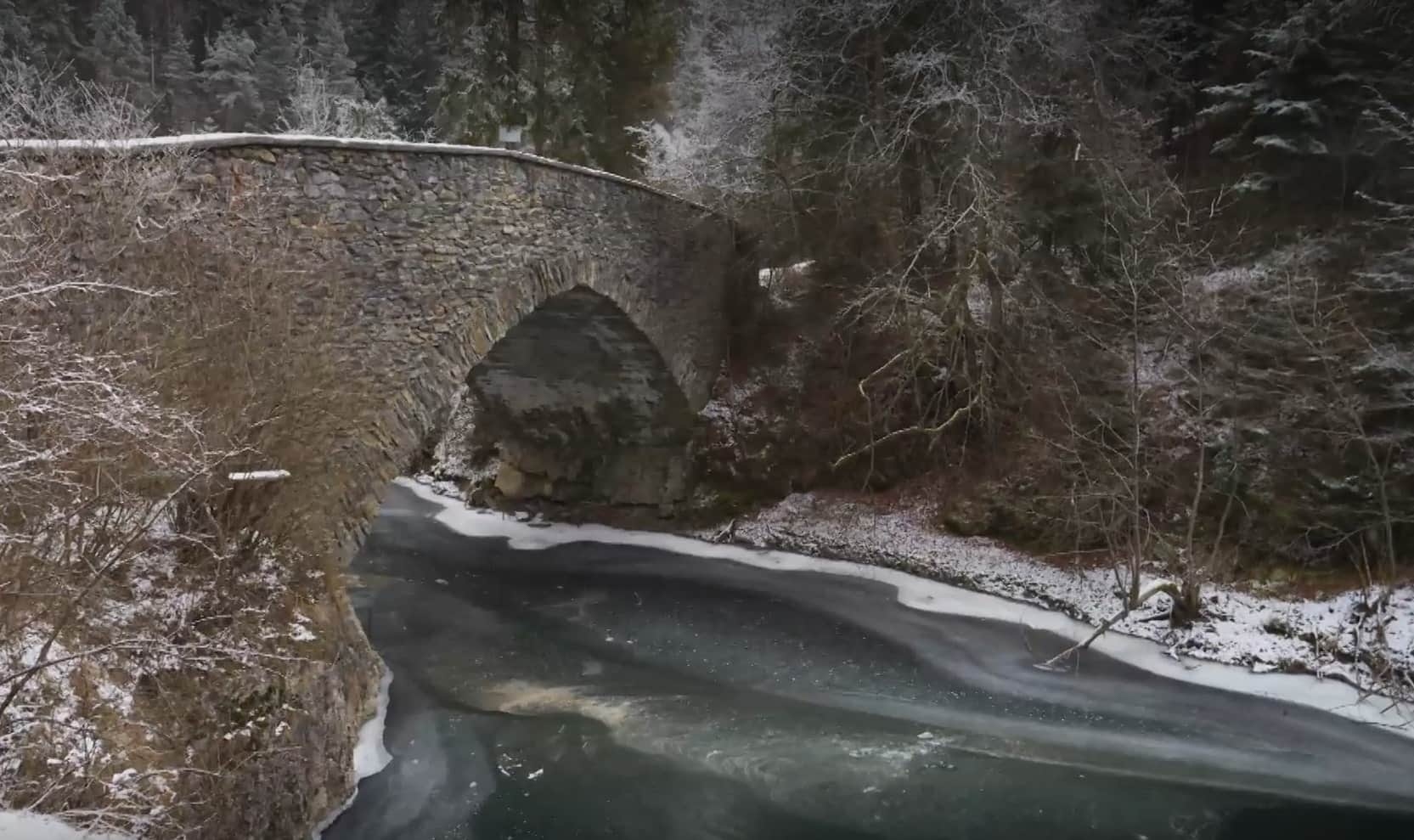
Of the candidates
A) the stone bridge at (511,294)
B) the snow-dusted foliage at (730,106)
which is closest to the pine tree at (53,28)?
the stone bridge at (511,294)

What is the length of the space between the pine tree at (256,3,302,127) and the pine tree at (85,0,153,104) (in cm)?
244

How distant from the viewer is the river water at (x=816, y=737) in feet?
23.7

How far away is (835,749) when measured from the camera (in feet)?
27.1

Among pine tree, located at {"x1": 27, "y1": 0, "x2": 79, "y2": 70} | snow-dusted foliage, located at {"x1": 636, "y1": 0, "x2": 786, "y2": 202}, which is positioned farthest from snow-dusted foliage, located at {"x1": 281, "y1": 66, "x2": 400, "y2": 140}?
snow-dusted foliage, located at {"x1": 636, "y1": 0, "x2": 786, "y2": 202}

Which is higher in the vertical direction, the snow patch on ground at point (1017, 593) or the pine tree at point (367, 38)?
the pine tree at point (367, 38)

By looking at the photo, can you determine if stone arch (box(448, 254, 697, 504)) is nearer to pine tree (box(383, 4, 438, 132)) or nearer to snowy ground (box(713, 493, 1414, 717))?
snowy ground (box(713, 493, 1414, 717))

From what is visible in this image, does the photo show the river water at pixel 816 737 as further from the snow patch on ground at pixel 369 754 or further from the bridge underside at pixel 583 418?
the bridge underside at pixel 583 418

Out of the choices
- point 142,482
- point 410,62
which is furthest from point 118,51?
point 142,482

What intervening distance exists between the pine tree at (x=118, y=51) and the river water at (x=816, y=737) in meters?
15.1

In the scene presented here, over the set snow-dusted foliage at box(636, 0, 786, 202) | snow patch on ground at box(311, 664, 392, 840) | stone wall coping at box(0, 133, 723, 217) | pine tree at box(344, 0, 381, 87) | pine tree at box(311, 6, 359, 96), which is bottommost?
snow patch on ground at box(311, 664, 392, 840)

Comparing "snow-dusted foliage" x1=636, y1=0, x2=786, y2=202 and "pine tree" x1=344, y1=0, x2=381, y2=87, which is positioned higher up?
"pine tree" x1=344, y1=0, x2=381, y2=87

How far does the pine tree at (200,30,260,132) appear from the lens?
22000mm

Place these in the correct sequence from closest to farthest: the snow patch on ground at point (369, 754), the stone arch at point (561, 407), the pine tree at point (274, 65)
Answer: the snow patch on ground at point (369, 754) < the stone arch at point (561, 407) < the pine tree at point (274, 65)

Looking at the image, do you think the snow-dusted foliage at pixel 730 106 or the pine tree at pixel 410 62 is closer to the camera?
the snow-dusted foliage at pixel 730 106
